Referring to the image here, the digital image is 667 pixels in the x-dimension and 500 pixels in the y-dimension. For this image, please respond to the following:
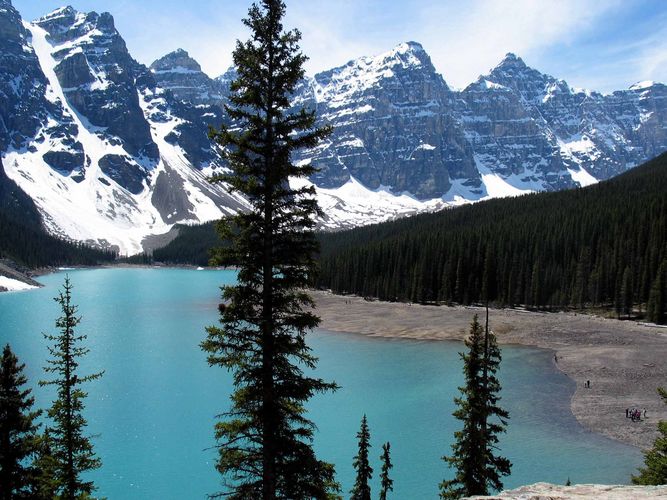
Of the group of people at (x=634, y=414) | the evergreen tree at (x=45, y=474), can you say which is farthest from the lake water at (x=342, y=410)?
the evergreen tree at (x=45, y=474)

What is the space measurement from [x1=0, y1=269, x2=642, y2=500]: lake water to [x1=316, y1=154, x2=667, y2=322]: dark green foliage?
36.4m

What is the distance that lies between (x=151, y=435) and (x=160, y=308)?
8093cm

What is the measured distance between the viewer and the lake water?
117 ft

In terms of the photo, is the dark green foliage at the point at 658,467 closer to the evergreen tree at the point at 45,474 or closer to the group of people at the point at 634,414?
the evergreen tree at the point at 45,474

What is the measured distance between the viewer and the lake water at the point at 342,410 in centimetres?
3556

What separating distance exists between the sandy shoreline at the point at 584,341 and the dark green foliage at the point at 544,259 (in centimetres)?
874

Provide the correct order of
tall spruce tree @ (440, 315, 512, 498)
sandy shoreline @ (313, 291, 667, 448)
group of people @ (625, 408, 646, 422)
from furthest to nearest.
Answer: sandy shoreline @ (313, 291, 667, 448), group of people @ (625, 408, 646, 422), tall spruce tree @ (440, 315, 512, 498)

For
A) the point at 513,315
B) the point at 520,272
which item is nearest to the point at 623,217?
the point at 520,272

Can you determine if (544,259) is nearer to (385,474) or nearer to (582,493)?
(385,474)

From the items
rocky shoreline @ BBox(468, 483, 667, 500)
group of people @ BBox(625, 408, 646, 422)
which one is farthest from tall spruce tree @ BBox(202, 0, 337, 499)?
group of people @ BBox(625, 408, 646, 422)

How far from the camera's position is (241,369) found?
14.7m

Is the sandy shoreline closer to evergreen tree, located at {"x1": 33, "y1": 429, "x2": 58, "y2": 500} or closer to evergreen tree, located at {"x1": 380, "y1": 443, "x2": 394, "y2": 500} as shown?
evergreen tree, located at {"x1": 380, "y1": 443, "x2": 394, "y2": 500}

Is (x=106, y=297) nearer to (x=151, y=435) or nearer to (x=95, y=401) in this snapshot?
(x=95, y=401)

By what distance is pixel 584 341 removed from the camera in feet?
261
